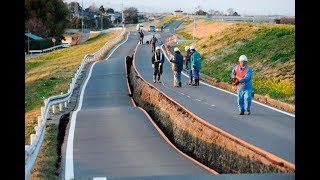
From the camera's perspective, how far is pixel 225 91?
45.0 ft

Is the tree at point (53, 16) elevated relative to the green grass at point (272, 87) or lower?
elevated

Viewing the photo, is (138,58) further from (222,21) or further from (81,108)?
(222,21)

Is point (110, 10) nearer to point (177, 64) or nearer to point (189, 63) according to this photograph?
point (189, 63)

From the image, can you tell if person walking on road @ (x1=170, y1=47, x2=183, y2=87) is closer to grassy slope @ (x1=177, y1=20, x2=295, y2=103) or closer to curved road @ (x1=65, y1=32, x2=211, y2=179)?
curved road @ (x1=65, y1=32, x2=211, y2=179)

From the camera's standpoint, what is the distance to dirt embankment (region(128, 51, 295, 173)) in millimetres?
6969

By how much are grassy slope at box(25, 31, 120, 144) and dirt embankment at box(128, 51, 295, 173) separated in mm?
2416

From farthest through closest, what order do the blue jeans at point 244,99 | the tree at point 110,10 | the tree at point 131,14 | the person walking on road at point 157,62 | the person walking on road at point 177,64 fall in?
the person walking on road at point 157,62, the person walking on road at point 177,64, the blue jeans at point 244,99, the tree at point 110,10, the tree at point 131,14

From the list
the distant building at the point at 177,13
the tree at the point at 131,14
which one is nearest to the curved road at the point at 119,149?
the tree at the point at 131,14

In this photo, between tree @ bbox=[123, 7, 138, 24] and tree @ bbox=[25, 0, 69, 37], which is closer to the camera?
tree @ bbox=[123, 7, 138, 24]

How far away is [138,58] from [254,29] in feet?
40.5

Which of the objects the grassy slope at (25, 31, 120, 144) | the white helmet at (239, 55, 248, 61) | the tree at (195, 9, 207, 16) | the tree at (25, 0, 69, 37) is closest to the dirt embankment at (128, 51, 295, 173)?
the white helmet at (239, 55, 248, 61)

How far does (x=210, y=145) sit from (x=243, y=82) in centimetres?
151

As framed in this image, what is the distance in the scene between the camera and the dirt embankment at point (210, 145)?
6969mm

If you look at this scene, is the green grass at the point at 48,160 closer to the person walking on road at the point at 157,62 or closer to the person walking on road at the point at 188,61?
the person walking on road at the point at 188,61
